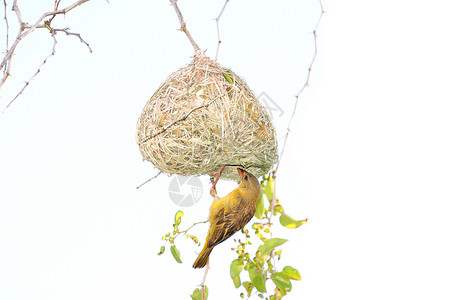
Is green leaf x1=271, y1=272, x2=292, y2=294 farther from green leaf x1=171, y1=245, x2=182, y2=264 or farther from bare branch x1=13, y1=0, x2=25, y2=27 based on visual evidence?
bare branch x1=13, y1=0, x2=25, y2=27

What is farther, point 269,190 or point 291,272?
point 269,190

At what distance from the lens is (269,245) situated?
1590 mm

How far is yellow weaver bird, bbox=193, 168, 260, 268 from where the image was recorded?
6.12 ft

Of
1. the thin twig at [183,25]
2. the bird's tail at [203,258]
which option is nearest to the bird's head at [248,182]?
the bird's tail at [203,258]

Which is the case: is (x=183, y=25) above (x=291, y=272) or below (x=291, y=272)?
above

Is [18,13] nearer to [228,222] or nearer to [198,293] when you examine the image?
[228,222]

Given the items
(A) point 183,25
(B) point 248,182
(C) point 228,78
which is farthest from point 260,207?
(A) point 183,25

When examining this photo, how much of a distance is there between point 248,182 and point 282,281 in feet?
1.35

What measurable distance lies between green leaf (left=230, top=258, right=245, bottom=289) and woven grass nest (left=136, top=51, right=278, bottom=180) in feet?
1.22

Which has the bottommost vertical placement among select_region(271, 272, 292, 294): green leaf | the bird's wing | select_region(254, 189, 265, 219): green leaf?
select_region(271, 272, 292, 294): green leaf

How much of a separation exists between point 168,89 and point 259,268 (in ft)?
2.54

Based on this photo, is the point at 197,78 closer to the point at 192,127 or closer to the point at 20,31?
the point at 192,127

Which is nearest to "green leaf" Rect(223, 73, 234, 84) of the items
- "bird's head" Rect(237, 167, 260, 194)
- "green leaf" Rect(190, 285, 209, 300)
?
"bird's head" Rect(237, 167, 260, 194)

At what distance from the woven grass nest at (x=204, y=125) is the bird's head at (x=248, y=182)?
0.04 m
